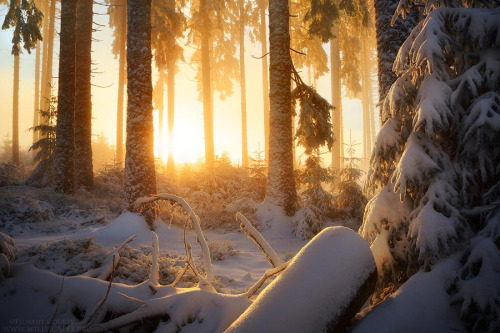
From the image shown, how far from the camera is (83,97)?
10.2 meters

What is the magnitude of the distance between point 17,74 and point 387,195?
2965 centimetres

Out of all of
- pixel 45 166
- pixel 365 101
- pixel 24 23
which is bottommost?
pixel 45 166

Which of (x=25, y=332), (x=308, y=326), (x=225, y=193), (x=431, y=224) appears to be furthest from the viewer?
(x=225, y=193)

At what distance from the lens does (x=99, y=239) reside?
5195 mm

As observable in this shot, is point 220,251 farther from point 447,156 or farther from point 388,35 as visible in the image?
point 388,35

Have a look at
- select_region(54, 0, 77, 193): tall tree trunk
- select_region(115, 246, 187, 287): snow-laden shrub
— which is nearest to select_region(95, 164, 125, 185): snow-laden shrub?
select_region(54, 0, 77, 193): tall tree trunk

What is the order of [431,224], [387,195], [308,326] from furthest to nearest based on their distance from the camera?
[387,195]
[431,224]
[308,326]

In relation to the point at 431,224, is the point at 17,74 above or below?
above

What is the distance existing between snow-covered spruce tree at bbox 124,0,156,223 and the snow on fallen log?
5.54m

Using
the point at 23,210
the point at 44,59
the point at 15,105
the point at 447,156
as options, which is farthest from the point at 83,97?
the point at 44,59

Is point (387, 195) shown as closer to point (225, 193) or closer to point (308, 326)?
point (308, 326)

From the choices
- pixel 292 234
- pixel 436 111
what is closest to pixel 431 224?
pixel 436 111

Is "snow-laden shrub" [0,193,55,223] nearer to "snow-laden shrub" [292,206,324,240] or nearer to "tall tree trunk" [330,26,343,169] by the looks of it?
"snow-laden shrub" [292,206,324,240]

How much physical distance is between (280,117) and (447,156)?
5.91 meters
